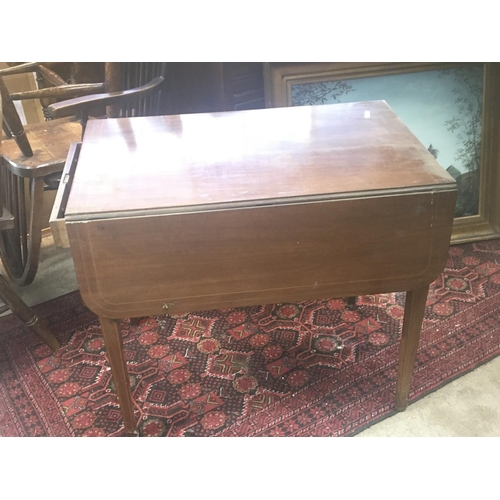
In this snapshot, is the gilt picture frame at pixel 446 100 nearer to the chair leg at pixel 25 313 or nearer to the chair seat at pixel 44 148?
the chair seat at pixel 44 148

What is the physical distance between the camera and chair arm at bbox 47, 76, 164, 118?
5.81 ft

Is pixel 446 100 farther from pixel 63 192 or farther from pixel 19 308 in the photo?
pixel 19 308

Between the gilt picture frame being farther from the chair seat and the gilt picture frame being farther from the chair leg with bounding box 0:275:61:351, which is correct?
the chair leg with bounding box 0:275:61:351

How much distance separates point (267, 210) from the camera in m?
1.13

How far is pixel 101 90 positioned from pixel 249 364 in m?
1.11

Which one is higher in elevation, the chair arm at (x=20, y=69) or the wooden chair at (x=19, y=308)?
the chair arm at (x=20, y=69)

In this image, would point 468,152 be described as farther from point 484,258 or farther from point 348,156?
point 348,156

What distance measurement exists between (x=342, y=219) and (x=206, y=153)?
40cm

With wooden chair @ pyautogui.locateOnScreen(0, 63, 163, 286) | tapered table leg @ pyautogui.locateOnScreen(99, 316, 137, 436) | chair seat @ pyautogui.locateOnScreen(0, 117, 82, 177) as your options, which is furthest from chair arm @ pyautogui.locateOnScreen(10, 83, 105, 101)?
tapered table leg @ pyautogui.locateOnScreen(99, 316, 137, 436)

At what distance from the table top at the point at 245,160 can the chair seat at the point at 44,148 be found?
0.34 meters

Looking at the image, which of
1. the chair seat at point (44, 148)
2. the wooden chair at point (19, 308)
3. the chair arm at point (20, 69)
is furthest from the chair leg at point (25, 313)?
the chair arm at point (20, 69)

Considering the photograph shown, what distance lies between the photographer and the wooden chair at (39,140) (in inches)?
69.6

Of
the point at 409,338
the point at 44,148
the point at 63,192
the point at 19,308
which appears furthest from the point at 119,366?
the point at 44,148

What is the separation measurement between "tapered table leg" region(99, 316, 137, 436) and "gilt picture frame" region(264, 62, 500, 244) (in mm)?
1289
